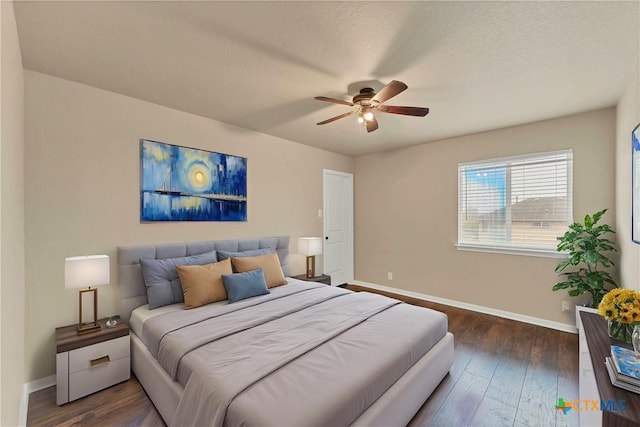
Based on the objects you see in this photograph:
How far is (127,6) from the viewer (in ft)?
A: 5.04

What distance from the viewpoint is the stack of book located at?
1.17 meters

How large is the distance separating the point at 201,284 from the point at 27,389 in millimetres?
1380

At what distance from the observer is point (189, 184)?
3.09 m

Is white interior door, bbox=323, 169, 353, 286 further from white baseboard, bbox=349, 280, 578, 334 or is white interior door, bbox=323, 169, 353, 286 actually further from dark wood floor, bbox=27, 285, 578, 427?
dark wood floor, bbox=27, 285, 578, 427

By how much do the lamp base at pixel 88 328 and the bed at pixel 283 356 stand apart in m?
0.27

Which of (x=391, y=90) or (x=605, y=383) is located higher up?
(x=391, y=90)

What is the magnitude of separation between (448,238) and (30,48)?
15.6ft

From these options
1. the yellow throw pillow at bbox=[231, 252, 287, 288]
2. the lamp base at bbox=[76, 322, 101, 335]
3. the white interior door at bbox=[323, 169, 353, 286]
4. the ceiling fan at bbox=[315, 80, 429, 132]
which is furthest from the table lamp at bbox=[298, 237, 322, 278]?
the lamp base at bbox=[76, 322, 101, 335]

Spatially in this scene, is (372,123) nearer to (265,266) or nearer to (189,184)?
(265,266)

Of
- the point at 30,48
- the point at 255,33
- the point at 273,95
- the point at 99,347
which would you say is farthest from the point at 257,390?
the point at 30,48

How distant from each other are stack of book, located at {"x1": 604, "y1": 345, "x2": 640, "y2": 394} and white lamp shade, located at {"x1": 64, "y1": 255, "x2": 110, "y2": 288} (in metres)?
3.17

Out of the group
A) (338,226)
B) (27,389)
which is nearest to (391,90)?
(338,226)

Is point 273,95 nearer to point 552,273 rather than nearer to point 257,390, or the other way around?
point 257,390

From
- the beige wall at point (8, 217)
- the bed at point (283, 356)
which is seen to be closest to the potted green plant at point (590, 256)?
the bed at point (283, 356)
